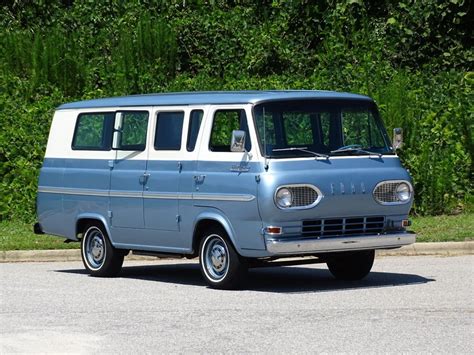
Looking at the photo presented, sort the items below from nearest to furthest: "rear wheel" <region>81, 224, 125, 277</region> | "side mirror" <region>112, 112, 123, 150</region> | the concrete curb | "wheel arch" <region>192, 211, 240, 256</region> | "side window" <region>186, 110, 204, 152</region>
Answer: "wheel arch" <region>192, 211, 240, 256</region> → "side window" <region>186, 110, 204, 152</region> → "side mirror" <region>112, 112, 123, 150</region> → "rear wheel" <region>81, 224, 125, 277</region> → the concrete curb

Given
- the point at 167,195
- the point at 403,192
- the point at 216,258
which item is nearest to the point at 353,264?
the point at 403,192

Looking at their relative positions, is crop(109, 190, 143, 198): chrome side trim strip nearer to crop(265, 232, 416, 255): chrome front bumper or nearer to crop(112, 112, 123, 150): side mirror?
crop(112, 112, 123, 150): side mirror

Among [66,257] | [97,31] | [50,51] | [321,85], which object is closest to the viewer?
[66,257]

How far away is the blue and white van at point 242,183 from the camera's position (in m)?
13.5

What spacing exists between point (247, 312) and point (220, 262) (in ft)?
7.01

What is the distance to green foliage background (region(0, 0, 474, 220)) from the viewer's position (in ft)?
77.9

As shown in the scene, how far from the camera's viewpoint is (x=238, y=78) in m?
28.5

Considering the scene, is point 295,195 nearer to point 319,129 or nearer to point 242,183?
point 242,183

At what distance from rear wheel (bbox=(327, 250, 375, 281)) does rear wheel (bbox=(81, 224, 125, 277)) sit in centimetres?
263

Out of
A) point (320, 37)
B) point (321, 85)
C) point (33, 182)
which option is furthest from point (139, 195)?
point (320, 37)

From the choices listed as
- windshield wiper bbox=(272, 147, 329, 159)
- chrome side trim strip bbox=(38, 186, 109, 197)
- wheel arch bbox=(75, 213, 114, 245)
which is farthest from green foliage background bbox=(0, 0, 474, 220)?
windshield wiper bbox=(272, 147, 329, 159)

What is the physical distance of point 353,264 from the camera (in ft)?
48.9

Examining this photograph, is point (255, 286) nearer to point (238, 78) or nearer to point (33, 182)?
point (33, 182)

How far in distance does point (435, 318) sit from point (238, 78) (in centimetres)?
1761
